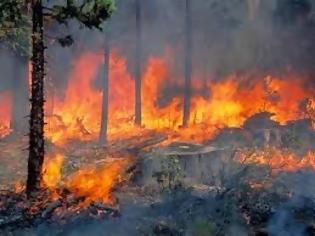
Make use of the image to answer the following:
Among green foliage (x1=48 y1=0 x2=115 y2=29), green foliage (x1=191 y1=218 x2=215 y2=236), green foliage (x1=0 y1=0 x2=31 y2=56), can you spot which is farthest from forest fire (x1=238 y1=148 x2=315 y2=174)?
green foliage (x1=0 y1=0 x2=31 y2=56)

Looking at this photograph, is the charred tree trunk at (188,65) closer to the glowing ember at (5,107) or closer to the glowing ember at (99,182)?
the glowing ember at (5,107)

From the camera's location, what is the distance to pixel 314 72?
31.4m

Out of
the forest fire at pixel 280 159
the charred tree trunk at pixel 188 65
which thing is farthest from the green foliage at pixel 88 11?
the charred tree trunk at pixel 188 65

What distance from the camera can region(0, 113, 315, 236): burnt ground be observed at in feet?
40.8

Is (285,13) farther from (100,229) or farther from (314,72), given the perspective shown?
(100,229)

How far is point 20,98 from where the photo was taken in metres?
27.9

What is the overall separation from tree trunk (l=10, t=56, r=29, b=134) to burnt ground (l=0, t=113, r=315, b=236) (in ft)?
21.9

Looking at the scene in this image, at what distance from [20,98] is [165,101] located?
32.1 feet

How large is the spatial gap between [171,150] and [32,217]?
7182mm

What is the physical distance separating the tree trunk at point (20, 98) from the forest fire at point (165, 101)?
1.74m

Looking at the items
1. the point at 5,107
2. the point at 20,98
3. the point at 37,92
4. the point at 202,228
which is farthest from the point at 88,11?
the point at 5,107

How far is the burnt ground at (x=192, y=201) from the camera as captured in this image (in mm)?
12445

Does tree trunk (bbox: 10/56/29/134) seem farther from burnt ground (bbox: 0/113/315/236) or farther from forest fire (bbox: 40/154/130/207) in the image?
forest fire (bbox: 40/154/130/207)

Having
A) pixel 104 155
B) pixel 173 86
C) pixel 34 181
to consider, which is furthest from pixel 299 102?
pixel 34 181
